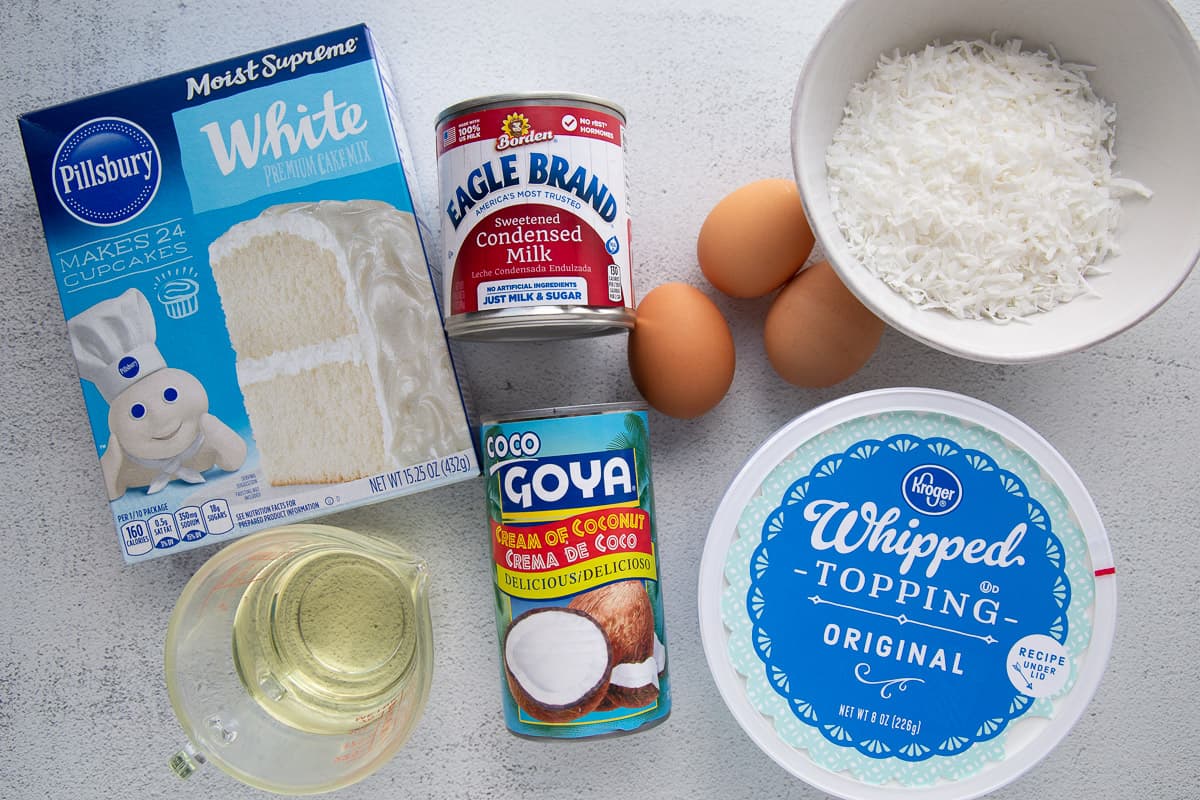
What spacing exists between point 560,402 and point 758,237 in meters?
0.30

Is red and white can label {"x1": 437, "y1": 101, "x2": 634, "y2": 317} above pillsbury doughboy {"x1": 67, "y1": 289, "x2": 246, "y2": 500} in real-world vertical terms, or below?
above

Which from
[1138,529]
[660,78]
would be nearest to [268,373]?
[660,78]

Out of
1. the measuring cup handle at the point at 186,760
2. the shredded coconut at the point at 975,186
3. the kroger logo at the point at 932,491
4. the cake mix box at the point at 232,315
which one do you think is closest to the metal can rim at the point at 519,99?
the cake mix box at the point at 232,315

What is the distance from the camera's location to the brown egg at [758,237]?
789mm

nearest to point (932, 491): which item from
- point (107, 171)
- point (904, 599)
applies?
point (904, 599)

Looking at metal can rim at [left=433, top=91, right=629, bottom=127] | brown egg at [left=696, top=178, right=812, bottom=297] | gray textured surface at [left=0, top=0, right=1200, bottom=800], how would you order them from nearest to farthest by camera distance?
metal can rim at [left=433, top=91, right=629, bottom=127]
brown egg at [left=696, top=178, right=812, bottom=297]
gray textured surface at [left=0, top=0, right=1200, bottom=800]

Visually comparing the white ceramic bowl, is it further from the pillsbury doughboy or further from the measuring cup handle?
the measuring cup handle

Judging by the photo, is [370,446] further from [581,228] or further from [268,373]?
[581,228]

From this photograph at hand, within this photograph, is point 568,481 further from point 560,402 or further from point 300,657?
point 300,657

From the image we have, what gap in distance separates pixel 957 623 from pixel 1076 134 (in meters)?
0.51

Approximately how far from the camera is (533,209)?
2.31 ft

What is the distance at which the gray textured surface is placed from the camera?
910mm

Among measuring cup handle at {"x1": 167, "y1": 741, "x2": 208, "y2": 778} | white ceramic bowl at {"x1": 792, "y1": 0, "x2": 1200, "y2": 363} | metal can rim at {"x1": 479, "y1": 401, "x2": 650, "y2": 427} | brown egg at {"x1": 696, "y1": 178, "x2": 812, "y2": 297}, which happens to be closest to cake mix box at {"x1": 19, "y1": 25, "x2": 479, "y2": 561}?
metal can rim at {"x1": 479, "y1": 401, "x2": 650, "y2": 427}

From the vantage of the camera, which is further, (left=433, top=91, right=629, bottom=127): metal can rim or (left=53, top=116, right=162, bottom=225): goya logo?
(left=53, top=116, right=162, bottom=225): goya logo
